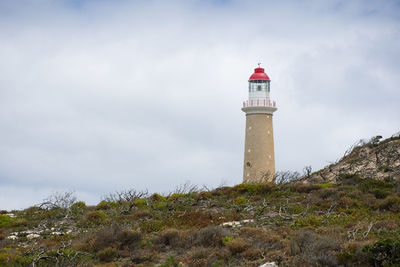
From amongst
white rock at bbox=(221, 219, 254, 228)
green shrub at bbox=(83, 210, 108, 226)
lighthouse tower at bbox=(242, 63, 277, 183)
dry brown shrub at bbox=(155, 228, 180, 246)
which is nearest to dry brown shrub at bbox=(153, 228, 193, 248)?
dry brown shrub at bbox=(155, 228, 180, 246)

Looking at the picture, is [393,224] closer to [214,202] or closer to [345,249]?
[345,249]

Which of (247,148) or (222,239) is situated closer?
(222,239)

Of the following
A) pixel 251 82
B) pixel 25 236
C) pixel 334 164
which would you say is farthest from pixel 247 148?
pixel 25 236

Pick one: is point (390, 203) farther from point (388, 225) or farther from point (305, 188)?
point (305, 188)

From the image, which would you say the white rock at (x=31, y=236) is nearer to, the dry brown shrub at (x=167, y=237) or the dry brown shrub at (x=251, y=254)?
the dry brown shrub at (x=167, y=237)

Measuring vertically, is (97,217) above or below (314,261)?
above

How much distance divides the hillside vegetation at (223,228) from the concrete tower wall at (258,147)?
38.0ft

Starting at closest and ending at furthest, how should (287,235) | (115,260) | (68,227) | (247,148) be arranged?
(115,260) < (287,235) < (68,227) < (247,148)

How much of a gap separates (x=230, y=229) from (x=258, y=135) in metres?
20.9

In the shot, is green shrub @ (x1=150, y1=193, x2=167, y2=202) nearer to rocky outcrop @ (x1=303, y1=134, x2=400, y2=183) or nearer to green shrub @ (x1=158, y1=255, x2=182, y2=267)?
rocky outcrop @ (x1=303, y1=134, x2=400, y2=183)

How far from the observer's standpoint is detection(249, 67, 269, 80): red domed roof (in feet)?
122

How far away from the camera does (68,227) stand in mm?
17906

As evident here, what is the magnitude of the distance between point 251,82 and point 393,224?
24.6m

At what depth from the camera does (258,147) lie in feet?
115
